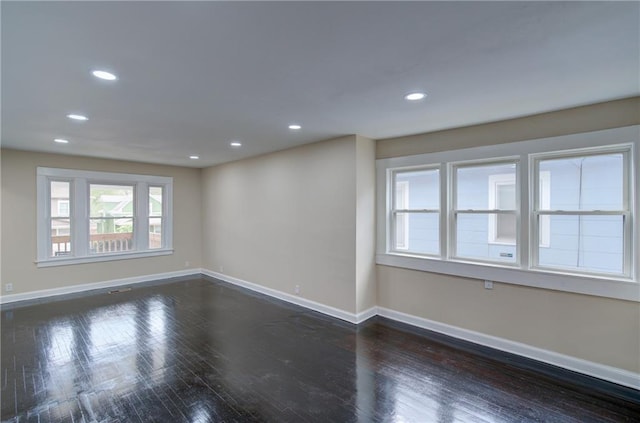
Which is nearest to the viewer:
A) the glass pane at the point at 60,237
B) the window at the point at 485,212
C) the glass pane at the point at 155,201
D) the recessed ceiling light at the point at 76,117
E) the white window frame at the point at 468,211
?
the recessed ceiling light at the point at 76,117

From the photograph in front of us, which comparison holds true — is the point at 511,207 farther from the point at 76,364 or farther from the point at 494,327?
the point at 76,364

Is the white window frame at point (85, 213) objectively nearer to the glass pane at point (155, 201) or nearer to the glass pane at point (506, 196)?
the glass pane at point (155, 201)

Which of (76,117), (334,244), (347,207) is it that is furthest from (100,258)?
(347,207)

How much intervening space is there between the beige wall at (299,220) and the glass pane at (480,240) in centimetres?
124

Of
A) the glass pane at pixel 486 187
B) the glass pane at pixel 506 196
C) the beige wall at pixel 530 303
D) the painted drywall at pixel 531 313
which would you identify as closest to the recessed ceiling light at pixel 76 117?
the beige wall at pixel 530 303

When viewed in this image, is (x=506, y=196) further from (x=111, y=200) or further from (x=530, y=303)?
(x=111, y=200)

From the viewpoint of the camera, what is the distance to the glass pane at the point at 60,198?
577cm

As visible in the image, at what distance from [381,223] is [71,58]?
3859 mm

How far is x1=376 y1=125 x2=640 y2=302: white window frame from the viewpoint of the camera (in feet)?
9.41

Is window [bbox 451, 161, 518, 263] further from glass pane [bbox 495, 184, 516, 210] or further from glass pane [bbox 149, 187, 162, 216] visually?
glass pane [bbox 149, 187, 162, 216]

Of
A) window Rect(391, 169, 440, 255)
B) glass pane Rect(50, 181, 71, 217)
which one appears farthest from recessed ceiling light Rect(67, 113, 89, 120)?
window Rect(391, 169, 440, 255)

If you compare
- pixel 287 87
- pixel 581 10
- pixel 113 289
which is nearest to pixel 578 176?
pixel 581 10

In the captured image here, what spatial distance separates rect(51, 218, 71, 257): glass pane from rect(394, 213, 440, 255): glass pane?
20.1 feet

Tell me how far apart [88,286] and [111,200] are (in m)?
1.77
